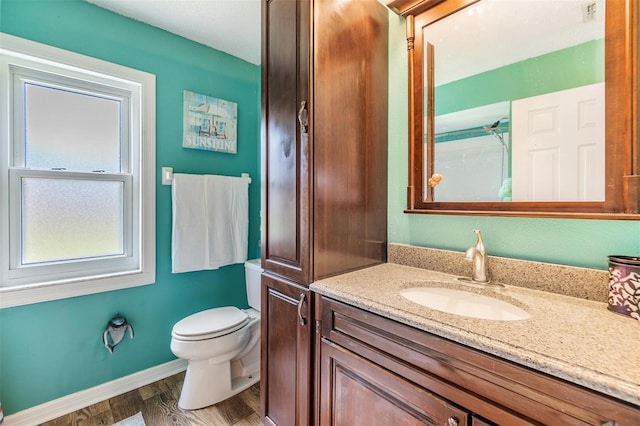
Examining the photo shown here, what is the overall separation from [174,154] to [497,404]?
84.8 inches

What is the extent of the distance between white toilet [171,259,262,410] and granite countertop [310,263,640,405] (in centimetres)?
95

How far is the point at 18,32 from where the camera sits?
146 cm

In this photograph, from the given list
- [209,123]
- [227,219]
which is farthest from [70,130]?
[227,219]

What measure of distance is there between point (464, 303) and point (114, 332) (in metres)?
1.98

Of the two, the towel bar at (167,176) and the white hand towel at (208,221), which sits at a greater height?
the towel bar at (167,176)

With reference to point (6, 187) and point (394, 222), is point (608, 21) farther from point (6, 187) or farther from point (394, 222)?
point (6, 187)

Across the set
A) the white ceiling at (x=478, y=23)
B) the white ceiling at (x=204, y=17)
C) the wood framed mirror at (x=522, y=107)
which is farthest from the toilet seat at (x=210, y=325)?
the white ceiling at (x=204, y=17)

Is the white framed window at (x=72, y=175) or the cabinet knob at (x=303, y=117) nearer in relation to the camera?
the cabinet knob at (x=303, y=117)

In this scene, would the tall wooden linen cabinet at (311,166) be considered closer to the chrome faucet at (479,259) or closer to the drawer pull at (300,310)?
the drawer pull at (300,310)

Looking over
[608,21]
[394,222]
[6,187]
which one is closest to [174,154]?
[6,187]

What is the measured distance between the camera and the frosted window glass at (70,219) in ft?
5.21

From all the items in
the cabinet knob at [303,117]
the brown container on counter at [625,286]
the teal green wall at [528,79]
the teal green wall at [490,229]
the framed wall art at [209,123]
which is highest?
the framed wall art at [209,123]

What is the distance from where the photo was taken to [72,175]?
1.69 metres

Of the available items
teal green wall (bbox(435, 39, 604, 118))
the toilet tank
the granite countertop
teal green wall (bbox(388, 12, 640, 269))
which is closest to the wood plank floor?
the toilet tank
